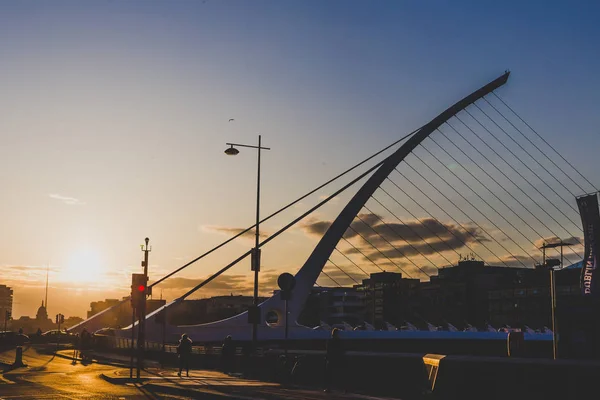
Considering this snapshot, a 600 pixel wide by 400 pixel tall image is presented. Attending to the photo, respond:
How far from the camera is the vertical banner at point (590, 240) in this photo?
37438 millimetres

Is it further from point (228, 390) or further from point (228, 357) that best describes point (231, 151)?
point (228, 390)

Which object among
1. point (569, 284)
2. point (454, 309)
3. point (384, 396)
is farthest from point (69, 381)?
point (454, 309)

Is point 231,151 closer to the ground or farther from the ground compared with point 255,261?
farther from the ground

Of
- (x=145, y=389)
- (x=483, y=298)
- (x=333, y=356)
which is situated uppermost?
(x=483, y=298)

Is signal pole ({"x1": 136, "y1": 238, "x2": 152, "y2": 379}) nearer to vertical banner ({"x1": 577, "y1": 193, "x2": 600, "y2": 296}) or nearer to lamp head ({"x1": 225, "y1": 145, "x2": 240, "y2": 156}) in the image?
lamp head ({"x1": 225, "y1": 145, "x2": 240, "y2": 156})

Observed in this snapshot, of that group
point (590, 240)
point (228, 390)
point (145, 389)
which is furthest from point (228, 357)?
point (590, 240)

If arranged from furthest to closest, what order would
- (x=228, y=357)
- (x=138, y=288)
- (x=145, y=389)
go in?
(x=228, y=357)
(x=138, y=288)
(x=145, y=389)

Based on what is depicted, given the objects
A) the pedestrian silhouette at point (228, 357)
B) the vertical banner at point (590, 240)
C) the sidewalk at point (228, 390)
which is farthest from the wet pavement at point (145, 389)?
the vertical banner at point (590, 240)

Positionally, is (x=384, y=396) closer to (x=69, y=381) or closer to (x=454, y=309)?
(x=69, y=381)

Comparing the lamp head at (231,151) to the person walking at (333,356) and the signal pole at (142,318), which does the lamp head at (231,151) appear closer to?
the signal pole at (142,318)

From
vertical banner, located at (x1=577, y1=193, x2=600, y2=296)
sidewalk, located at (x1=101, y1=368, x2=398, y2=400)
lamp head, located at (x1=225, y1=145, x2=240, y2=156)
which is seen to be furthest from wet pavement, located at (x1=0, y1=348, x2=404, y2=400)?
vertical banner, located at (x1=577, y1=193, x2=600, y2=296)

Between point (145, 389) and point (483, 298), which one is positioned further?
point (483, 298)

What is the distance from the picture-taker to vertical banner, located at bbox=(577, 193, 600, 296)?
37.4m

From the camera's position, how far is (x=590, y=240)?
3897 centimetres
